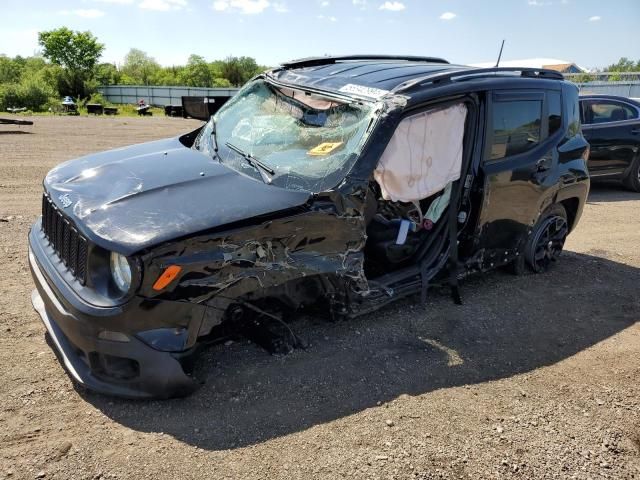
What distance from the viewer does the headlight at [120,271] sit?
2.74 meters

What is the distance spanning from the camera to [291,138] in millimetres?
3768

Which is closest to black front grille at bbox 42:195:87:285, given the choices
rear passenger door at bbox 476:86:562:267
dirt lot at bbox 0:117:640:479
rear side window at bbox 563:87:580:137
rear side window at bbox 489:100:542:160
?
dirt lot at bbox 0:117:640:479

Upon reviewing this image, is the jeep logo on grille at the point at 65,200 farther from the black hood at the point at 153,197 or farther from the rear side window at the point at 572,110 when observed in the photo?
the rear side window at the point at 572,110

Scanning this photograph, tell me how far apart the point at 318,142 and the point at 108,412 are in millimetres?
2147

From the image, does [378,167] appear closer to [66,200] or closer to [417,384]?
[417,384]

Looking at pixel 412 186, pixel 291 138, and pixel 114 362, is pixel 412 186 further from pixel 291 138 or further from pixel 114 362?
pixel 114 362

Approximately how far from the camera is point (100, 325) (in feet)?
8.79

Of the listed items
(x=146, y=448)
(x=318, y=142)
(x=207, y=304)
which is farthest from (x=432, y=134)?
(x=146, y=448)

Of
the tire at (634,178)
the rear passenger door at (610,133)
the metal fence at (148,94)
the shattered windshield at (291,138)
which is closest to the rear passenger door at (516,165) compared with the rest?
the shattered windshield at (291,138)

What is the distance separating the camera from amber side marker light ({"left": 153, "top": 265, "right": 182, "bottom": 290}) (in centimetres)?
265

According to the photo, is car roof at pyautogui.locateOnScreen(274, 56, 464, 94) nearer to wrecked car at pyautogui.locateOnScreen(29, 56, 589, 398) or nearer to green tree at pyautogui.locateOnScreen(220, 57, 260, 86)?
wrecked car at pyautogui.locateOnScreen(29, 56, 589, 398)

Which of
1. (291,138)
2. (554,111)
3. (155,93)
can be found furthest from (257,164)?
(155,93)

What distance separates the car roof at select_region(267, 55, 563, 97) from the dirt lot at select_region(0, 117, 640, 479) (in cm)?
180

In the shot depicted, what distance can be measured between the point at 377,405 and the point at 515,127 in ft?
9.00
